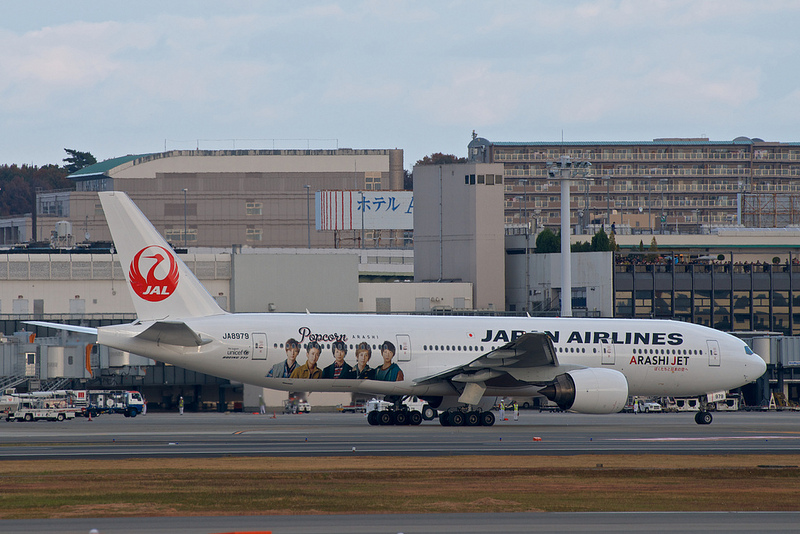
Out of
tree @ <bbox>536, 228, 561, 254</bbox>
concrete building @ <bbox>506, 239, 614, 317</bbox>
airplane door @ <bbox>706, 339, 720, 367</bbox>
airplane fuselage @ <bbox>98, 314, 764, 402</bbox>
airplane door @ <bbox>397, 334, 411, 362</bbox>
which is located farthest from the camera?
tree @ <bbox>536, 228, 561, 254</bbox>

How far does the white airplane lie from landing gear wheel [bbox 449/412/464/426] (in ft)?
0.12

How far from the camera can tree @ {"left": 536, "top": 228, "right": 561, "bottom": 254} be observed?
8556 cm

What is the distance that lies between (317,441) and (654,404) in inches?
1444

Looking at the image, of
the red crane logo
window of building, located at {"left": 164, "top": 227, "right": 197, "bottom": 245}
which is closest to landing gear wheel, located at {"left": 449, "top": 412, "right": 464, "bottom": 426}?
the red crane logo

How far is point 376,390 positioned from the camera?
40.9 meters

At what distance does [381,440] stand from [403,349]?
25.3 feet

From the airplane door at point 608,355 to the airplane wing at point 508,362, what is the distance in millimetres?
3853

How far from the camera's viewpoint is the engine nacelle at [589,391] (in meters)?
39.3

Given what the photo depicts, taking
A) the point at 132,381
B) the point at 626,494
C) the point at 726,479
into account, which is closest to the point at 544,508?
the point at 626,494

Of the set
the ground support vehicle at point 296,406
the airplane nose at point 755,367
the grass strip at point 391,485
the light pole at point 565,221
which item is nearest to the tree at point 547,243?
the light pole at point 565,221

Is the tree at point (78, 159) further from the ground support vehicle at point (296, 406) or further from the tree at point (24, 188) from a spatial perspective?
the ground support vehicle at point (296, 406)

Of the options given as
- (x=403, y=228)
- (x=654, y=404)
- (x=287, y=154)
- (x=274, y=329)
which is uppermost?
(x=287, y=154)

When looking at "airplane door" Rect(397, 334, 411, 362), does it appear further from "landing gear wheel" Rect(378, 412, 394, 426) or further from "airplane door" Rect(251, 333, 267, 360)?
"airplane door" Rect(251, 333, 267, 360)

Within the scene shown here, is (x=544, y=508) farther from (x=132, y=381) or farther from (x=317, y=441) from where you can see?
(x=132, y=381)
